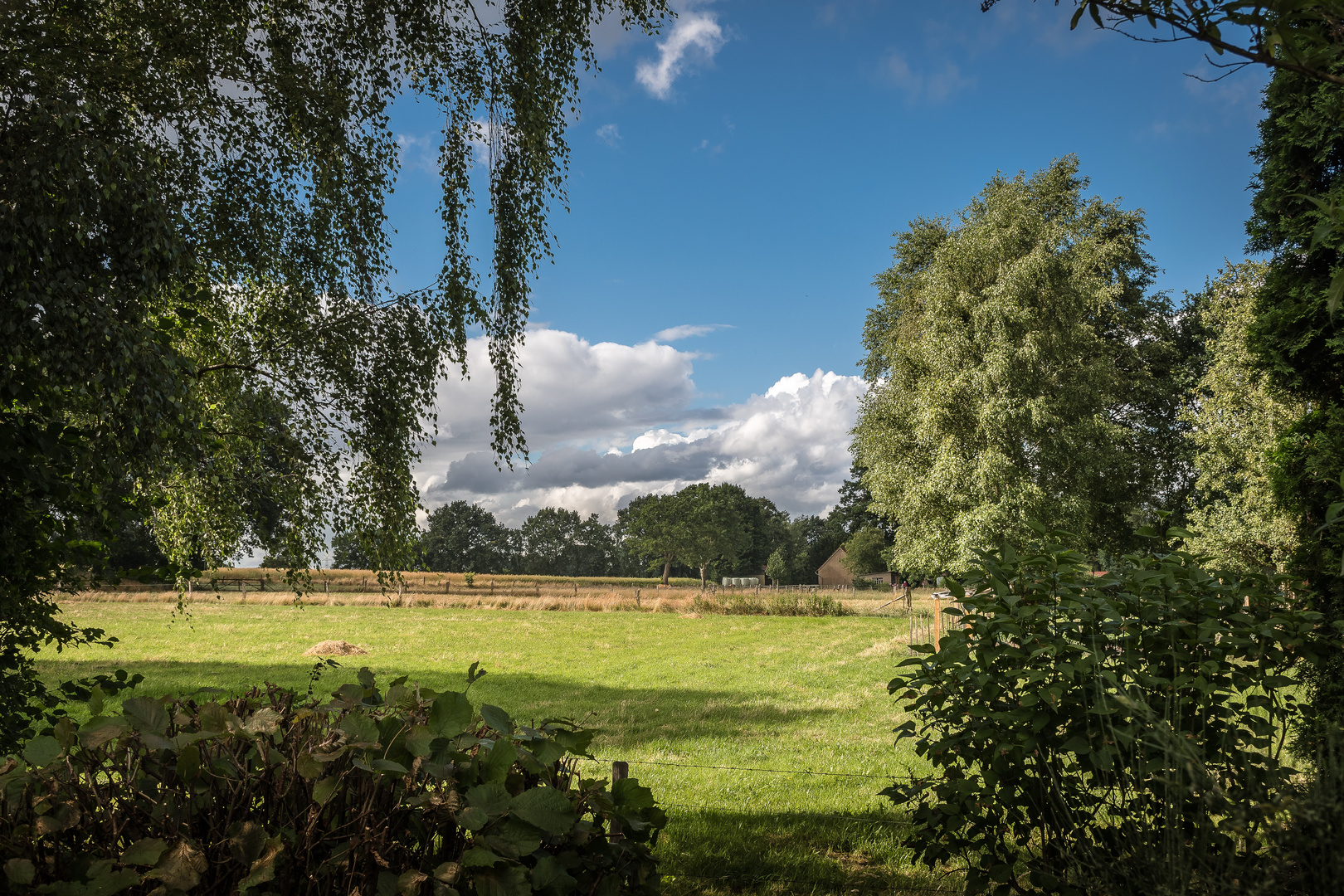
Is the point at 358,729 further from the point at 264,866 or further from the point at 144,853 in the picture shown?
the point at 144,853

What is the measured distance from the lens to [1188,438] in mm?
23109

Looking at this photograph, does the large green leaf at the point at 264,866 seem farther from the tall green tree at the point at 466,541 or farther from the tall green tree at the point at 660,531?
the tall green tree at the point at 466,541

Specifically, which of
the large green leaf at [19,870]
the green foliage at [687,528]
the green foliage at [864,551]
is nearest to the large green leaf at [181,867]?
the large green leaf at [19,870]

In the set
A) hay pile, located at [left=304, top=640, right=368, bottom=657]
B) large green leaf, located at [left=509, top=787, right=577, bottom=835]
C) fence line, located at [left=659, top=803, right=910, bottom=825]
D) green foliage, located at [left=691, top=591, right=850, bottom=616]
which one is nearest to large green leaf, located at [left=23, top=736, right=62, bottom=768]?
large green leaf, located at [left=509, top=787, right=577, bottom=835]

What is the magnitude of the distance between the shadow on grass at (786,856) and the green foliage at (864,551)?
48.4m

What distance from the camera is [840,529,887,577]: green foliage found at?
52975 mm

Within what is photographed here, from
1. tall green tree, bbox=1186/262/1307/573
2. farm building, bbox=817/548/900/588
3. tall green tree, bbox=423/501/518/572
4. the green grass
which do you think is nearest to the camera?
the green grass

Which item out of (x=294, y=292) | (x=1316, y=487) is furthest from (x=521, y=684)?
(x=1316, y=487)

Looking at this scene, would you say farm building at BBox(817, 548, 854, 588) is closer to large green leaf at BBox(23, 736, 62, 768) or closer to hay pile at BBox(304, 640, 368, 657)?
hay pile at BBox(304, 640, 368, 657)

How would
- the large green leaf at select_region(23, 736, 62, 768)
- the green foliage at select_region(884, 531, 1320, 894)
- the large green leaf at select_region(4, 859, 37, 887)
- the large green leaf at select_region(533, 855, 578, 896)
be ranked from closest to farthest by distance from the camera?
the large green leaf at select_region(4, 859, 37, 887)
the large green leaf at select_region(23, 736, 62, 768)
the large green leaf at select_region(533, 855, 578, 896)
the green foliage at select_region(884, 531, 1320, 894)

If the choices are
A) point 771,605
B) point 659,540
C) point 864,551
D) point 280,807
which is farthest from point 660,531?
point 280,807

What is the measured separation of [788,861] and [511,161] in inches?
228

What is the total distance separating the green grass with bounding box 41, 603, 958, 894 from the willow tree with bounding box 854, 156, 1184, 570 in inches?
154

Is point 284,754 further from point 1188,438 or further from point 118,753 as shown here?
point 1188,438
